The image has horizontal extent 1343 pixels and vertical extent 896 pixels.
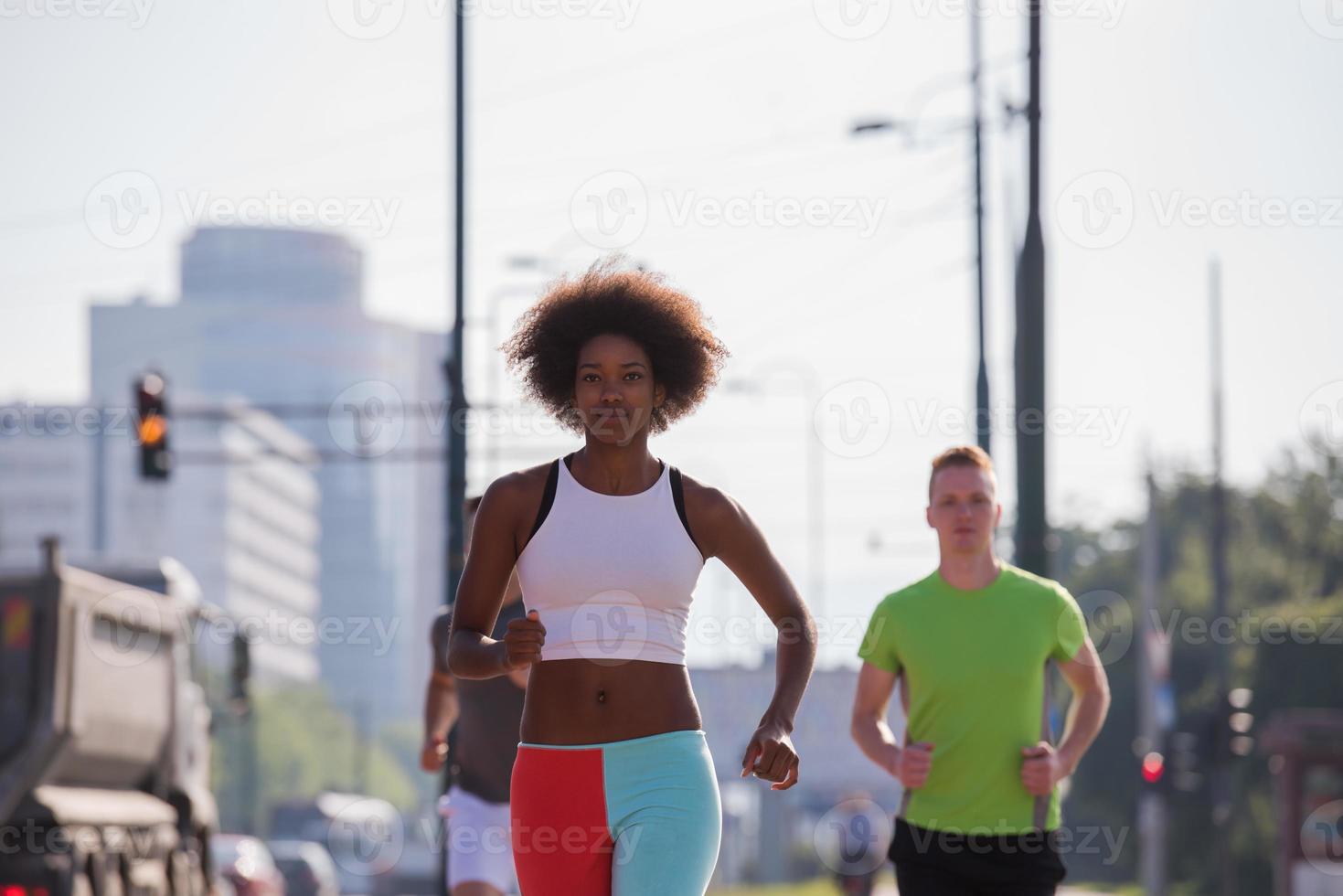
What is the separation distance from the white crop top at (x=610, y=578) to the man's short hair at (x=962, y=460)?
2.25m

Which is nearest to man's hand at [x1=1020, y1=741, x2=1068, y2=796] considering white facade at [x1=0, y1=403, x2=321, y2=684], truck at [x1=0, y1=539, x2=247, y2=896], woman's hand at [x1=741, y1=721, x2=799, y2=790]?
woman's hand at [x1=741, y1=721, x2=799, y2=790]

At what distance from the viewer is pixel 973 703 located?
23.5ft

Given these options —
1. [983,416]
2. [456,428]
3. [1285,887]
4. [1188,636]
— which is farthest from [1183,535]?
[456,428]

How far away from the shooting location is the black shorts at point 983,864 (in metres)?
7.02

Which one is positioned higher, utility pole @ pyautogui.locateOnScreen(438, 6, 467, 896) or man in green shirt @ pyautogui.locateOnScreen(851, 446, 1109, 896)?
utility pole @ pyautogui.locateOnScreen(438, 6, 467, 896)

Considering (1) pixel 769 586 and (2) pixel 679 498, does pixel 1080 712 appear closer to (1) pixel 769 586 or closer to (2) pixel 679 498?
(1) pixel 769 586

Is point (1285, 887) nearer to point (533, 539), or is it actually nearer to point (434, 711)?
point (434, 711)

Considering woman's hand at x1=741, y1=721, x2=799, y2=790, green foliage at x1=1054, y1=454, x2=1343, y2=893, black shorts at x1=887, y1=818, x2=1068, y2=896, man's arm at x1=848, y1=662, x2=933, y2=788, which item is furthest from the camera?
green foliage at x1=1054, y1=454, x2=1343, y2=893

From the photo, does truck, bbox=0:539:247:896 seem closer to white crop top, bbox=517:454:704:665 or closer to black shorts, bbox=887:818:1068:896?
black shorts, bbox=887:818:1068:896

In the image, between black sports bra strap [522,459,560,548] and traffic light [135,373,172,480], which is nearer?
black sports bra strap [522,459,560,548]

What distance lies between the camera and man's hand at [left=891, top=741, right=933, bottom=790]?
23.3 ft

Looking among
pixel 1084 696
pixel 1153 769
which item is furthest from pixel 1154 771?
pixel 1084 696

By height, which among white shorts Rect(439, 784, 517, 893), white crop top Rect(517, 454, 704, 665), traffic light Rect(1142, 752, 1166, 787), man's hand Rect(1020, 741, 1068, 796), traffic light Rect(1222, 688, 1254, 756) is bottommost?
traffic light Rect(1142, 752, 1166, 787)

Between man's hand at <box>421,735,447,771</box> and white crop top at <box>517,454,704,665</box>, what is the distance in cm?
367
